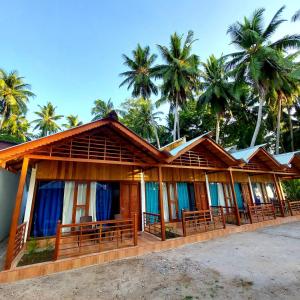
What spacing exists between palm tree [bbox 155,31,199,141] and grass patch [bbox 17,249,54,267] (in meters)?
15.8

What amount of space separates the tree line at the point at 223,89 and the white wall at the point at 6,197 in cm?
1314

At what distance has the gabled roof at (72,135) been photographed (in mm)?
4785

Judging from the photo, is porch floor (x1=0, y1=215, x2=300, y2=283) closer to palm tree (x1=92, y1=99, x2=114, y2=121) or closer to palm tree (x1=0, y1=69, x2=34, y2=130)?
palm tree (x1=92, y1=99, x2=114, y2=121)

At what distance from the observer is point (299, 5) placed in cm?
1063

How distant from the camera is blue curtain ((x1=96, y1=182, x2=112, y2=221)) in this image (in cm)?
772

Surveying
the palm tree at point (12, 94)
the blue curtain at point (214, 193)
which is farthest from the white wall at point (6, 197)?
the palm tree at point (12, 94)

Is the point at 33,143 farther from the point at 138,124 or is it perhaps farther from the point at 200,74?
the point at 138,124

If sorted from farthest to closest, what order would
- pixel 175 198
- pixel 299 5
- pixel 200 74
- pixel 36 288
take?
pixel 200 74, pixel 299 5, pixel 175 198, pixel 36 288

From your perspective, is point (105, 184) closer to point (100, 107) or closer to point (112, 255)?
point (112, 255)

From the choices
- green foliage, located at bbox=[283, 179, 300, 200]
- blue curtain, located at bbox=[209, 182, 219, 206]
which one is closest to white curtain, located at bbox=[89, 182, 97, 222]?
blue curtain, located at bbox=[209, 182, 219, 206]

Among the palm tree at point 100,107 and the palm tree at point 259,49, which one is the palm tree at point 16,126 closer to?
the palm tree at point 100,107

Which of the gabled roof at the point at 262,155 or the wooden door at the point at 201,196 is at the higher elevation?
the gabled roof at the point at 262,155

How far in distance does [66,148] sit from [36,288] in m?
3.57

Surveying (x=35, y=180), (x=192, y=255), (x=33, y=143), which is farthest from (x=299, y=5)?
(x=35, y=180)
